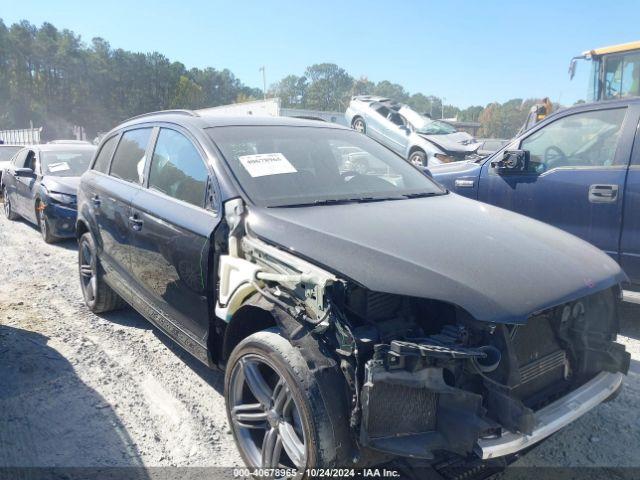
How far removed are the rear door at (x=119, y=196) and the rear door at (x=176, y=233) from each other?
0.54 ft

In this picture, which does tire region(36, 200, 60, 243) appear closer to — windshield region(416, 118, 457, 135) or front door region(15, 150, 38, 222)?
front door region(15, 150, 38, 222)

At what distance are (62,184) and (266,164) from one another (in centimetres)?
598

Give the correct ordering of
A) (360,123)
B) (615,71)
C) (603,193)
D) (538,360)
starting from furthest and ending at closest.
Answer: (360,123) → (615,71) → (603,193) → (538,360)

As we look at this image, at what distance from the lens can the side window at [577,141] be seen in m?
4.46

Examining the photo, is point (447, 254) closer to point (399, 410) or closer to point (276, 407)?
point (399, 410)

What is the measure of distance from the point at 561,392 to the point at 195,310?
1.98 meters

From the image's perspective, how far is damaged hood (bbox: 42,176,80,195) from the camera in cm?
771

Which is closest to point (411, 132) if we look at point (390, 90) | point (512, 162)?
point (512, 162)

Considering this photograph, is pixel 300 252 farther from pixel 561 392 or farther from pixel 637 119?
pixel 637 119

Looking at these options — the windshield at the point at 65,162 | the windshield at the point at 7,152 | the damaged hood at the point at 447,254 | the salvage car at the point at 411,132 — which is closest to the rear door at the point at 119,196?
the damaged hood at the point at 447,254

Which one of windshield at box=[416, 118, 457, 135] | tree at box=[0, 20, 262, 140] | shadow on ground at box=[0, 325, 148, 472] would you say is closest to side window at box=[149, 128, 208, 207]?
shadow on ground at box=[0, 325, 148, 472]

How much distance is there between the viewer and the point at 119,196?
13.0 feet

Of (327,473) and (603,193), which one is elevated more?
(603,193)

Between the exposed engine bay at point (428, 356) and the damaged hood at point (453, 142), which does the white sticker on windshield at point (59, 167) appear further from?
the damaged hood at point (453, 142)
